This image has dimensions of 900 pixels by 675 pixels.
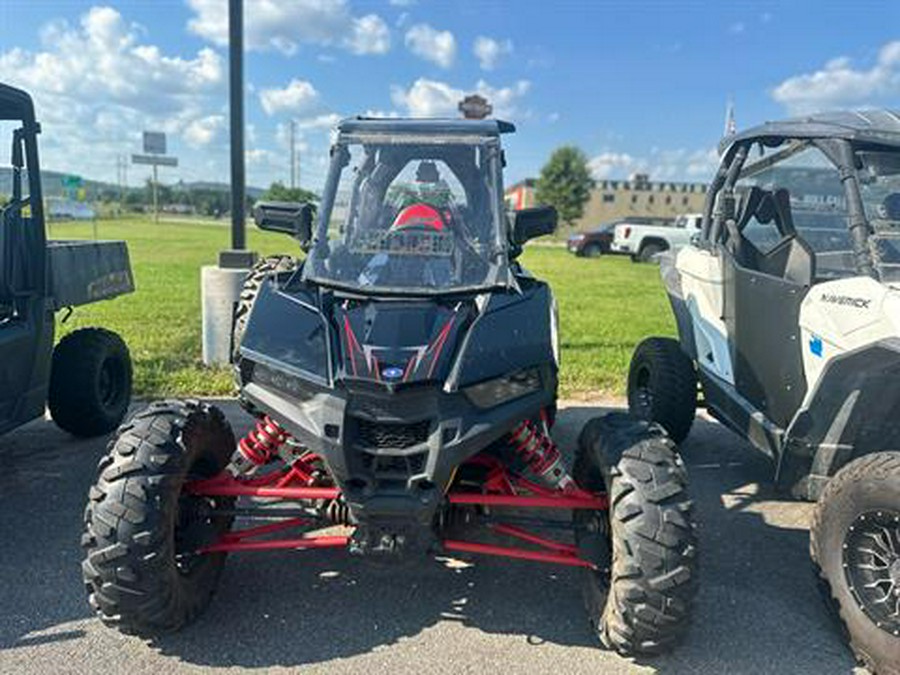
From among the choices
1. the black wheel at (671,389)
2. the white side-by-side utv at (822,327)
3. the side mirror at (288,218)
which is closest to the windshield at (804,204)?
the white side-by-side utv at (822,327)

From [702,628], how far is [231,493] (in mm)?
2213

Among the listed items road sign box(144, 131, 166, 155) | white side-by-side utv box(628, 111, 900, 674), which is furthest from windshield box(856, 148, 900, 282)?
road sign box(144, 131, 166, 155)

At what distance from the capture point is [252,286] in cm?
481

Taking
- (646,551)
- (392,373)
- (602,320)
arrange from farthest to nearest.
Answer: (602,320) < (392,373) < (646,551)

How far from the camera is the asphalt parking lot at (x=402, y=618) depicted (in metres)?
2.96

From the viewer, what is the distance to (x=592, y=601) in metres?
3.08

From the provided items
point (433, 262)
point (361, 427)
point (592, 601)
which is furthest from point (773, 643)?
point (433, 262)

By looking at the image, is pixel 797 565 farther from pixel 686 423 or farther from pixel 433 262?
pixel 433 262

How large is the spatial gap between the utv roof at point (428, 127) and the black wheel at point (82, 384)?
9.12ft

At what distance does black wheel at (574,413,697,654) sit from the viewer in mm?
2760

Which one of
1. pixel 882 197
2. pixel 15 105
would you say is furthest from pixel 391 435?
pixel 15 105

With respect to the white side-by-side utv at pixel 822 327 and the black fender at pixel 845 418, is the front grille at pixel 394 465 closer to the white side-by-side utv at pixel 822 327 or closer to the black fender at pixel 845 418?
the white side-by-side utv at pixel 822 327

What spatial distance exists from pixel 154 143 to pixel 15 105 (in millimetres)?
58549

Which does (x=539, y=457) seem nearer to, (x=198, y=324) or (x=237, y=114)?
(x=237, y=114)
